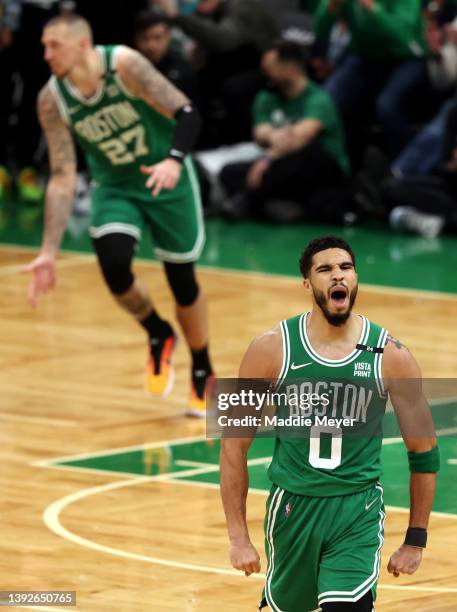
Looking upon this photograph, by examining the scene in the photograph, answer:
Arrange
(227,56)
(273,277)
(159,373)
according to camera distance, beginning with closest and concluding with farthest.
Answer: (159,373) → (273,277) → (227,56)

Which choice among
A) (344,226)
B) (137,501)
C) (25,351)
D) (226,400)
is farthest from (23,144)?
(226,400)

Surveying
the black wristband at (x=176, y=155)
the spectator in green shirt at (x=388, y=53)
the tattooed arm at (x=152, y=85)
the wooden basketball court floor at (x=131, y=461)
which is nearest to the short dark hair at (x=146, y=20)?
the spectator in green shirt at (x=388, y=53)

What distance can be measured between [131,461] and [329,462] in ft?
11.7

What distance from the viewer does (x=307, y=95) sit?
16297 millimetres

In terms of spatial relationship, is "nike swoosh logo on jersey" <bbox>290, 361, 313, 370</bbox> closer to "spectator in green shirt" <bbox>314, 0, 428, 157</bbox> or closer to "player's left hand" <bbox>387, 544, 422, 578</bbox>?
"player's left hand" <bbox>387, 544, 422, 578</bbox>

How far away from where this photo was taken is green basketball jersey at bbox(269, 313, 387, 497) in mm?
5219

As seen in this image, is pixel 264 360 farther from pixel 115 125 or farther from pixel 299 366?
pixel 115 125

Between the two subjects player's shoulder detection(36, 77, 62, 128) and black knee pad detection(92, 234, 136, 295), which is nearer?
black knee pad detection(92, 234, 136, 295)

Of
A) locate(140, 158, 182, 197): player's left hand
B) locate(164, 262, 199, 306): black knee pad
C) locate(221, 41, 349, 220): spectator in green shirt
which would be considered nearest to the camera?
locate(140, 158, 182, 197): player's left hand

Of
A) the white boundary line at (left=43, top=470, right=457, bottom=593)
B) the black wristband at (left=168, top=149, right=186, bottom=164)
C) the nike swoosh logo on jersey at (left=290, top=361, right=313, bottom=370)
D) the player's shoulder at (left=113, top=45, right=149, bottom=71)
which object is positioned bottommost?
the white boundary line at (left=43, top=470, right=457, bottom=593)

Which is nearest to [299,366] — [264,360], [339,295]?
[264,360]

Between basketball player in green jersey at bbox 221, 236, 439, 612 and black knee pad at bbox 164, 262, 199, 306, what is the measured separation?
440 centimetres

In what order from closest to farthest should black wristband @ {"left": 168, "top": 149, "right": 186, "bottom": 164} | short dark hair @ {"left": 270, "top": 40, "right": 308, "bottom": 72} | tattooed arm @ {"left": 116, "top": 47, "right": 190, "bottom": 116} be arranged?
1. black wristband @ {"left": 168, "top": 149, "right": 186, "bottom": 164}
2. tattooed arm @ {"left": 116, "top": 47, "right": 190, "bottom": 116}
3. short dark hair @ {"left": 270, "top": 40, "right": 308, "bottom": 72}

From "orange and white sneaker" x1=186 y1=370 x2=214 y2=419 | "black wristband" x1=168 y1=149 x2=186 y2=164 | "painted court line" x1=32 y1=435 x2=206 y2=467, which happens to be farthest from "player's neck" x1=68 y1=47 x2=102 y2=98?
"painted court line" x1=32 y1=435 x2=206 y2=467
